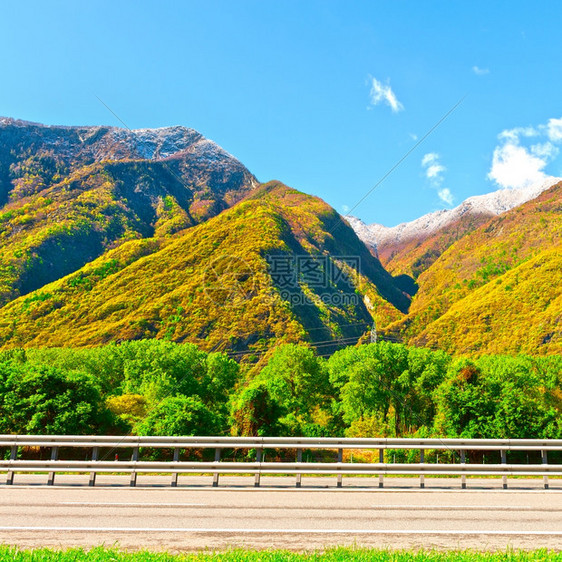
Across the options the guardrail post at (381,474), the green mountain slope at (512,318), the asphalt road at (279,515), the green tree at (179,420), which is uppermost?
the green mountain slope at (512,318)

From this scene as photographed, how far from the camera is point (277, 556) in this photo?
7.17 m

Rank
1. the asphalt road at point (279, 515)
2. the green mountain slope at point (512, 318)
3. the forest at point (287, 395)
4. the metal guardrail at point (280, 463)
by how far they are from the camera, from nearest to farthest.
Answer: the asphalt road at point (279, 515) < the metal guardrail at point (280, 463) < the forest at point (287, 395) < the green mountain slope at point (512, 318)

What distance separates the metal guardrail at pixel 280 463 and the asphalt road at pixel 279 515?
539mm

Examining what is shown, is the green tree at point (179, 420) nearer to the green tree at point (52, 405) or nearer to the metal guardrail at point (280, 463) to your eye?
the green tree at point (52, 405)

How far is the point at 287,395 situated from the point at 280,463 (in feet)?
109

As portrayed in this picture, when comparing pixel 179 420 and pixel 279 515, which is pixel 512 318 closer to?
pixel 179 420

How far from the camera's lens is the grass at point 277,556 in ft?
22.7

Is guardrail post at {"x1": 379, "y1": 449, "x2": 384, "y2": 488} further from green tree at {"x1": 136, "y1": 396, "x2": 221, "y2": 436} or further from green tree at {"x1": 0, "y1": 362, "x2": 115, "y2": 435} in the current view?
green tree at {"x1": 0, "y1": 362, "x2": 115, "y2": 435}

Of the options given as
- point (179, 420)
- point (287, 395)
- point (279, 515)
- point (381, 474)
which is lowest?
point (279, 515)

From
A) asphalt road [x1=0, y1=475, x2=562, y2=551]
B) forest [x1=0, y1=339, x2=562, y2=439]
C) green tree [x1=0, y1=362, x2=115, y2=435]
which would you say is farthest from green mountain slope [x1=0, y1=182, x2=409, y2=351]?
asphalt road [x1=0, y1=475, x2=562, y2=551]

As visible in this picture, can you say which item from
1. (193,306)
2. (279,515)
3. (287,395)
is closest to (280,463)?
(279,515)

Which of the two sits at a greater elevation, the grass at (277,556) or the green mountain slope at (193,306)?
the green mountain slope at (193,306)

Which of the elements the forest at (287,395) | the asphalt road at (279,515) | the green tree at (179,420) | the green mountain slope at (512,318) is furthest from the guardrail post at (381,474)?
the green mountain slope at (512,318)

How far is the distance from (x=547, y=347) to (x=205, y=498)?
145 meters
